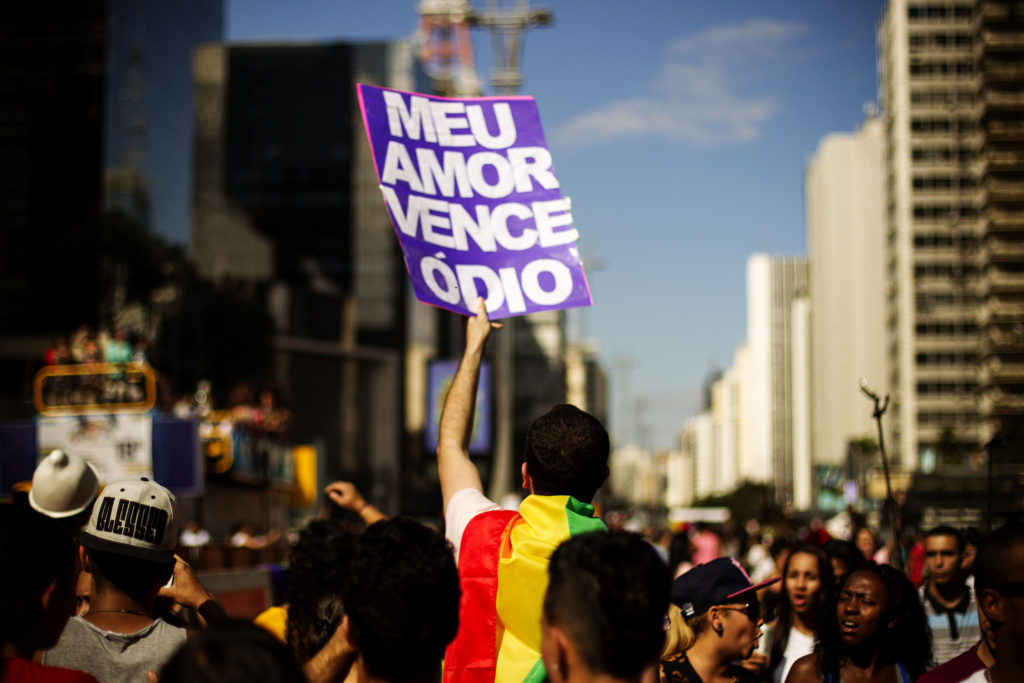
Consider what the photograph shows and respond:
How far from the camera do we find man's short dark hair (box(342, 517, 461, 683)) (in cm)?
287

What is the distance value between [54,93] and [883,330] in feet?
356

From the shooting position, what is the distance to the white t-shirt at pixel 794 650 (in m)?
6.20

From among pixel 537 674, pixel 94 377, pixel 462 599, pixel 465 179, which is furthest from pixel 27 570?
pixel 94 377

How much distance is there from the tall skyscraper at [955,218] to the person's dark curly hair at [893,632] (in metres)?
93.0

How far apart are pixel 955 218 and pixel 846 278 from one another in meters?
52.3

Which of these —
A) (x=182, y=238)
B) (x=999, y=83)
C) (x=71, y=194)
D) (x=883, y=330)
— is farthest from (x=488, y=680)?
(x=883, y=330)

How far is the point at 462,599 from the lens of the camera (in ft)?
12.7

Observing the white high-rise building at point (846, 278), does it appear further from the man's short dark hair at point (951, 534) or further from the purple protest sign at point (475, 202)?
the purple protest sign at point (475, 202)

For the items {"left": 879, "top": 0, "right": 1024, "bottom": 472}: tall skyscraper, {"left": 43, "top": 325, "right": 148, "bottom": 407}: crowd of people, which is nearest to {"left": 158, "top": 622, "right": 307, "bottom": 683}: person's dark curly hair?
{"left": 43, "top": 325, "right": 148, "bottom": 407}: crowd of people

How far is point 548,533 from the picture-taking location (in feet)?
12.3

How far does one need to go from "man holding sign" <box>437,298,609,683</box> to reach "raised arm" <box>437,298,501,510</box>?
0.26 meters

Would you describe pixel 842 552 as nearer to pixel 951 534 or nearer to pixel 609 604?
pixel 951 534

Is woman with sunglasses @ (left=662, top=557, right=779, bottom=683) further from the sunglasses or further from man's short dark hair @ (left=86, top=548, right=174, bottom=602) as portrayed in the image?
man's short dark hair @ (left=86, top=548, right=174, bottom=602)

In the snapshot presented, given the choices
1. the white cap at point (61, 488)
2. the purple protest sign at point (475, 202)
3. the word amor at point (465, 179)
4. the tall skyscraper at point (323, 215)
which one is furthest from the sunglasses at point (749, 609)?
the tall skyscraper at point (323, 215)
